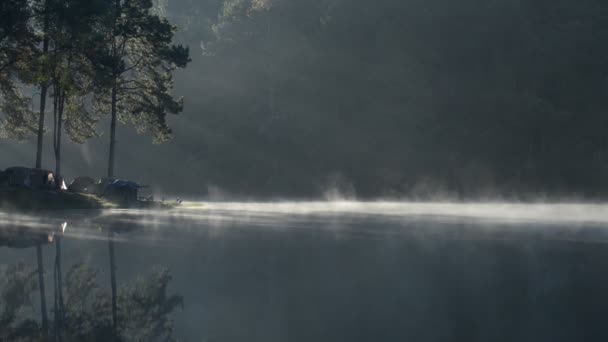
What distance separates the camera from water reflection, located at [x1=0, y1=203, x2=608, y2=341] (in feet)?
23.2

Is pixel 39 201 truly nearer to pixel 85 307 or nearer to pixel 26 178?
pixel 26 178

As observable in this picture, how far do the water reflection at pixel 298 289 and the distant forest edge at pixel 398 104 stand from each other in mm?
59301

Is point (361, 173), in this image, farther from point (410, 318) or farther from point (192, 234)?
point (410, 318)

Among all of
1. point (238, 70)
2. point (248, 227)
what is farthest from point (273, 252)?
point (238, 70)

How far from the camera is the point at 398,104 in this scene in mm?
85938

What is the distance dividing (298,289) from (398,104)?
7835cm

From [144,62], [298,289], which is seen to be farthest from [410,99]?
[298,289]

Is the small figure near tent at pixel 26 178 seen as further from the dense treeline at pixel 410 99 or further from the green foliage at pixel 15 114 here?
the dense treeline at pixel 410 99

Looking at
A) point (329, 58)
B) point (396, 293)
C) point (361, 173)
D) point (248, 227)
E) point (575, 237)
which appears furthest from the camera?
point (329, 58)

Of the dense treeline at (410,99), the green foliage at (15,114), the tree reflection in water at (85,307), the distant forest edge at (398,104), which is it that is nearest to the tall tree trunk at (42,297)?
the tree reflection in water at (85,307)

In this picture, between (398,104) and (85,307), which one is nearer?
(85,307)

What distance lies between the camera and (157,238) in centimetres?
1681

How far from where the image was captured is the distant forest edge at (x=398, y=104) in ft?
249

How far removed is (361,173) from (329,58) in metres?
19.3
